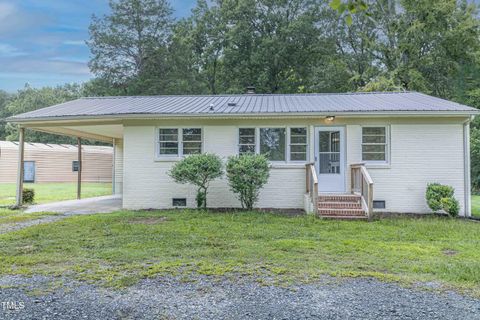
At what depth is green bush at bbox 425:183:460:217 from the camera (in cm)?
867

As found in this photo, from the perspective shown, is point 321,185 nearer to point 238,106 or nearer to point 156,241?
point 238,106

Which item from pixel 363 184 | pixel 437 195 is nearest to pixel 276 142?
pixel 363 184

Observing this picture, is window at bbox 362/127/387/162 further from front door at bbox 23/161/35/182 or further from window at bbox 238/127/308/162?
front door at bbox 23/161/35/182

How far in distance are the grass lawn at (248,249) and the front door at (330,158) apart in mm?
2030

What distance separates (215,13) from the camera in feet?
82.6

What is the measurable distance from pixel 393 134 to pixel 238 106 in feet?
14.6

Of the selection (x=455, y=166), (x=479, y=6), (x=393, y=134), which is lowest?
(x=455, y=166)

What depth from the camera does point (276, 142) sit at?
9.97m

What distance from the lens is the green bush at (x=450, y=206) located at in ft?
28.3

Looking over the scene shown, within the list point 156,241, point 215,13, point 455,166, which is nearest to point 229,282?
point 156,241

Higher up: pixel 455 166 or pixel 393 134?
pixel 393 134

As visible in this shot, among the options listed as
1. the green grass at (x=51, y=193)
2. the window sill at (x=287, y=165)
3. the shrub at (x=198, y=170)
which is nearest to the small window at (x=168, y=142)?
the shrub at (x=198, y=170)

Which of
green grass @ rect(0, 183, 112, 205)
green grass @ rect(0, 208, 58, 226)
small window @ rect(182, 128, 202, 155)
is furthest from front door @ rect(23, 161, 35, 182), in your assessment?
small window @ rect(182, 128, 202, 155)

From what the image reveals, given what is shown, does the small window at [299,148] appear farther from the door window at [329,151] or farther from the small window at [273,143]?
the door window at [329,151]
